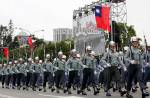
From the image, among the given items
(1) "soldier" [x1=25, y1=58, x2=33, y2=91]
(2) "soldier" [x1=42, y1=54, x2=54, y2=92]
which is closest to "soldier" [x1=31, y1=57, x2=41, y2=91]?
(1) "soldier" [x1=25, y1=58, x2=33, y2=91]

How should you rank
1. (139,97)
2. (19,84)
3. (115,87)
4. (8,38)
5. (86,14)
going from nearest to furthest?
(139,97) < (115,87) < (19,84) < (86,14) < (8,38)

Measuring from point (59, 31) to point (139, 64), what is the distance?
17393 centimetres

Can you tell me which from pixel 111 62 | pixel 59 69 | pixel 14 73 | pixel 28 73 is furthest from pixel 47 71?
pixel 111 62

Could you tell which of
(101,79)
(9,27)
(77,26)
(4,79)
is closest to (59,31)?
(9,27)

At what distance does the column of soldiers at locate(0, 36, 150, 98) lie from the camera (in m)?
17.0

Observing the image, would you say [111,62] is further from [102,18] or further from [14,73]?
[102,18]

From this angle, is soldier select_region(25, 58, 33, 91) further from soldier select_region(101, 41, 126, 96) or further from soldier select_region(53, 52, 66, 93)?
soldier select_region(101, 41, 126, 96)

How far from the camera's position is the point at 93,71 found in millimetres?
21531

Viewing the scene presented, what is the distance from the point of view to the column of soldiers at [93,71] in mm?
17016

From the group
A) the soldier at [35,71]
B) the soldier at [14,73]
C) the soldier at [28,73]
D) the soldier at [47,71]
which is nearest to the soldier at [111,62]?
the soldier at [47,71]

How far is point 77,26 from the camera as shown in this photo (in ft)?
176

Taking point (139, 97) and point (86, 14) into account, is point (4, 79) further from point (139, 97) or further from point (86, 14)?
point (139, 97)

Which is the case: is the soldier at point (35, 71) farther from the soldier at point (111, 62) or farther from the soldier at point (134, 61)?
the soldier at point (134, 61)

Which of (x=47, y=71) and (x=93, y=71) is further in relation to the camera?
(x=47, y=71)
